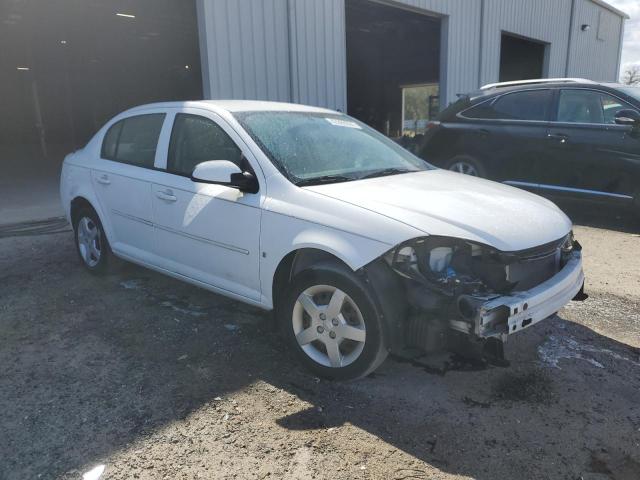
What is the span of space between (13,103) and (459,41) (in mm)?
24293

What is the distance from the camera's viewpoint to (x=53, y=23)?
19.3 metres

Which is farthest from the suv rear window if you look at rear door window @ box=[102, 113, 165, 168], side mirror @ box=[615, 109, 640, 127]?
rear door window @ box=[102, 113, 165, 168]

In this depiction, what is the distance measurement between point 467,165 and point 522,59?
15249mm

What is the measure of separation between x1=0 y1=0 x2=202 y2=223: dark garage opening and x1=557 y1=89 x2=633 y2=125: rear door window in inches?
467

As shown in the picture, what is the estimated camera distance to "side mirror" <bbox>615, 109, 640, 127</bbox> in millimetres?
6318

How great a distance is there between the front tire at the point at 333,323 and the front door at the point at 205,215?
0.37 meters

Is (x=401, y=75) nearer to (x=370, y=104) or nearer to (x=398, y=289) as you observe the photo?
(x=370, y=104)

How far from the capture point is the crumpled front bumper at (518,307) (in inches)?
103

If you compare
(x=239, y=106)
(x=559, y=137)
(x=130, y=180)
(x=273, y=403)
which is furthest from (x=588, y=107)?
(x=273, y=403)

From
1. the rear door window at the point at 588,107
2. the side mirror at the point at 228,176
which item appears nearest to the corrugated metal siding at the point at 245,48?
the rear door window at the point at 588,107

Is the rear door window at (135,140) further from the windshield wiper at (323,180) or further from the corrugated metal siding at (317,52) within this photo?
the corrugated metal siding at (317,52)

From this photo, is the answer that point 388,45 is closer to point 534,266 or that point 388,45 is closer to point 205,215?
point 205,215

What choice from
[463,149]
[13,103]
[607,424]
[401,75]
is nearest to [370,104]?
[401,75]

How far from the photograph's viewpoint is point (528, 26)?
51.2 feet
